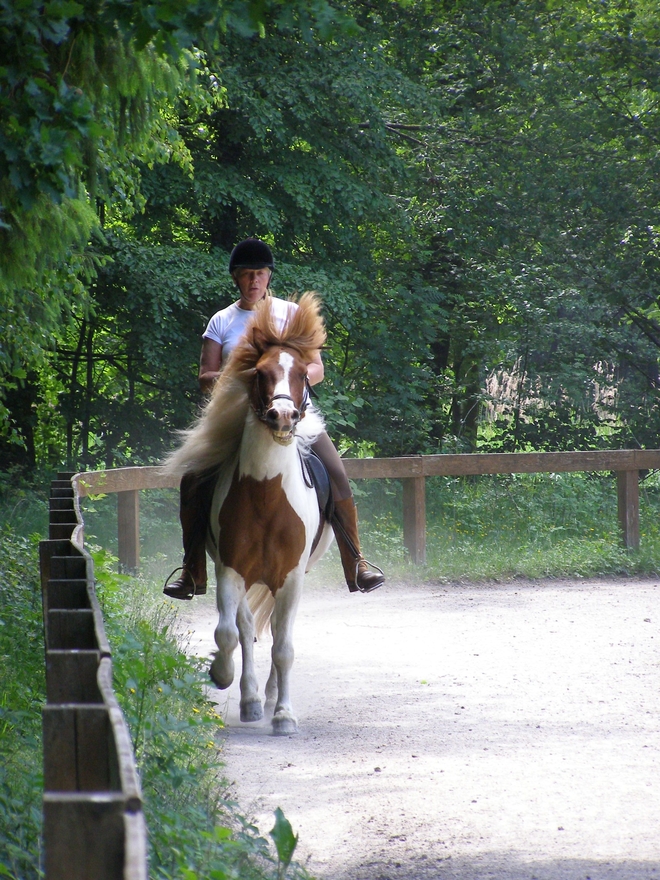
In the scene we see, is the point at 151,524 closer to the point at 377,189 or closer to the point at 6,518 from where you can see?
the point at 6,518

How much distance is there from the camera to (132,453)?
635 inches

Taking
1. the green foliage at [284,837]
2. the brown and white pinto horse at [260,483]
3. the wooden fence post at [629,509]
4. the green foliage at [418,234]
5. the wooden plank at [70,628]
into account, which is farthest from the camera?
the green foliage at [418,234]

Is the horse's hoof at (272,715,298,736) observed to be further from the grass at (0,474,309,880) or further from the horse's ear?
the horse's ear

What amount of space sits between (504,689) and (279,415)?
270 centimetres

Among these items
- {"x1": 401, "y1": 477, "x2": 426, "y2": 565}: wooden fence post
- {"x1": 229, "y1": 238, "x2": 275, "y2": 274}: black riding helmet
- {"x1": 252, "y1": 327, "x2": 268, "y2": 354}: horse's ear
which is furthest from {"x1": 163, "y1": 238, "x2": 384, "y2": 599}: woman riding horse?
{"x1": 401, "y1": 477, "x2": 426, "y2": 565}: wooden fence post

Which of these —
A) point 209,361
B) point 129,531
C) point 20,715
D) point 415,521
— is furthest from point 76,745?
point 415,521

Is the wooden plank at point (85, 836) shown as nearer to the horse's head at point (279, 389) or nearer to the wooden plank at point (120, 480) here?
the horse's head at point (279, 389)

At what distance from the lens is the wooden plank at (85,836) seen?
146cm

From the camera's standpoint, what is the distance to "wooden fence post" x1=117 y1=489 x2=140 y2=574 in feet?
36.3

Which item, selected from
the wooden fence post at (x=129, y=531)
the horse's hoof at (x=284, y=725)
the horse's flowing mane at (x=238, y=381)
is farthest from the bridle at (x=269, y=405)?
the wooden fence post at (x=129, y=531)

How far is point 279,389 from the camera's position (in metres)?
5.51

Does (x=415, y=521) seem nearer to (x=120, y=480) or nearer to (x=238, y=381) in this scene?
(x=120, y=480)

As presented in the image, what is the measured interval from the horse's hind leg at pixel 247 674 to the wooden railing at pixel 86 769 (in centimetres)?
366

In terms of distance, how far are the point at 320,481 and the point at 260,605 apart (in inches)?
40.6
